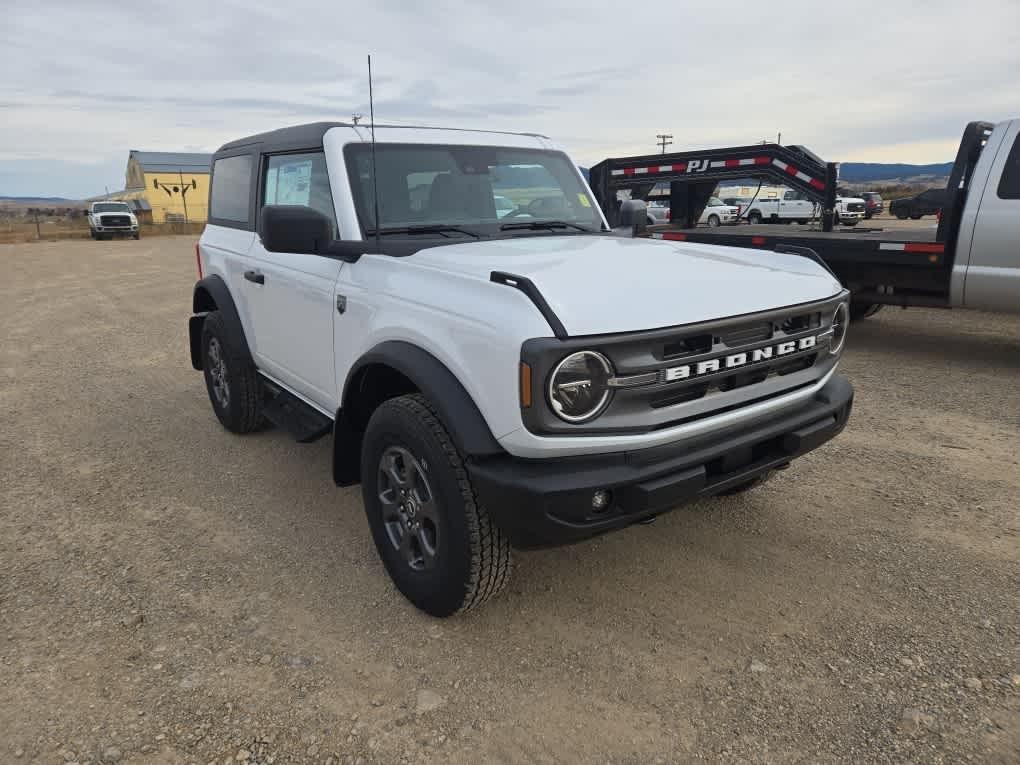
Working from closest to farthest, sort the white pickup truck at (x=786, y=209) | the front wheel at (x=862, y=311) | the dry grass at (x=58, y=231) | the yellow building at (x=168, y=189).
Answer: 1. the front wheel at (x=862, y=311)
2. the white pickup truck at (x=786, y=209)
3. the dry grass at (x=58, y=231)
4. the yellow building at (x=168, y=189)

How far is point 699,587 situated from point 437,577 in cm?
116

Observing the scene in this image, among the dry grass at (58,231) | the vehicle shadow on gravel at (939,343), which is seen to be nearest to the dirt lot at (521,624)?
the vehicle shadow on gravel at (939,343)

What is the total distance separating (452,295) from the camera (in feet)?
8.74

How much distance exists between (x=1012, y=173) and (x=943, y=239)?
715 millimetres

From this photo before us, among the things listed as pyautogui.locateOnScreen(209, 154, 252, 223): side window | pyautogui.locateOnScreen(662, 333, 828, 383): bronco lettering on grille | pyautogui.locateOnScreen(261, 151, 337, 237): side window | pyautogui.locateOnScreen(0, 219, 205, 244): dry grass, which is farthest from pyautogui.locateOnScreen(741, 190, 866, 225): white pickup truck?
pyautogui.locateOnScreen(662, 333, 828, 383): bronco lettering on grille

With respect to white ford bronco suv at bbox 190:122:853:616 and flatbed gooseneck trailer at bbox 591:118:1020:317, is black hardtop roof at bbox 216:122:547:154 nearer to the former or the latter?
white ford bronco suv at bbox 190:122:853:616

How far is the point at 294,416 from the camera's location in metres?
4.06

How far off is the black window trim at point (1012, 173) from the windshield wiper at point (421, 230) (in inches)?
207

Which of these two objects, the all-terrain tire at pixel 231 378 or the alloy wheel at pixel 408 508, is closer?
the alloy wheel at pixel 408 508

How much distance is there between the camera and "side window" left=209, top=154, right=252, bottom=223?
4.62m

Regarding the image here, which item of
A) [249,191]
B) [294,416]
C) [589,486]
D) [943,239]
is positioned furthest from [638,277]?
[943,239]

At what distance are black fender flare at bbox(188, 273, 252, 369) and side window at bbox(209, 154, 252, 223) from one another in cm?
45

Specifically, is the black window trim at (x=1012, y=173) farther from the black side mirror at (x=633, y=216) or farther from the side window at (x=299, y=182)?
the side window at (x=299, y=182)

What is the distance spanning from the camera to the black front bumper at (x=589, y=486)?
7.64ft
